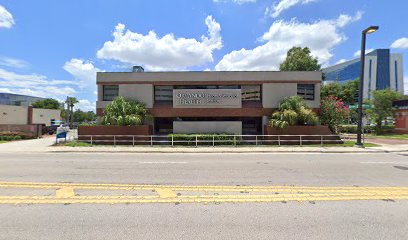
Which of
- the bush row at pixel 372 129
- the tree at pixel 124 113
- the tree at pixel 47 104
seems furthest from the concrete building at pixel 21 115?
the bush row at pixel 372 129

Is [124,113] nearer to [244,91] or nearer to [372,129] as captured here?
[244,91]

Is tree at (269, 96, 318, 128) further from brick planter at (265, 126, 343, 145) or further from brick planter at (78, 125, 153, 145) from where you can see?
brick planter at (78, 125, 153, 145)

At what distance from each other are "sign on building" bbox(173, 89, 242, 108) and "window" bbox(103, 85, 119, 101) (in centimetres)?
588

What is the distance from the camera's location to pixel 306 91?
22406mm

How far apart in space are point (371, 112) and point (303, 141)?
24.4 m

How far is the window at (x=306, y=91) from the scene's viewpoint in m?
22.3

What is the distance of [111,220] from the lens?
457 cm

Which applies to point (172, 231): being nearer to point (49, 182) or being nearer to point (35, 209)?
point (35, 209)

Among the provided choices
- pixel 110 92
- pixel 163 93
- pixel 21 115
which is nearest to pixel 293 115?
pixel 163 93

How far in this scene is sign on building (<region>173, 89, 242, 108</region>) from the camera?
853 inches

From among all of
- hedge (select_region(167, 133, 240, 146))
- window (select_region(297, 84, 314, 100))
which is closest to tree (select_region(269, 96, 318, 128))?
window (select_region(297, 84, 314, 100))

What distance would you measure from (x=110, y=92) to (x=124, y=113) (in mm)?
3924

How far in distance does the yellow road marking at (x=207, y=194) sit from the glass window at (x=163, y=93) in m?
16.1

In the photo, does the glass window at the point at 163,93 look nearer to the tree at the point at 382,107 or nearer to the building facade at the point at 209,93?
the building facade at the point at 209,93
